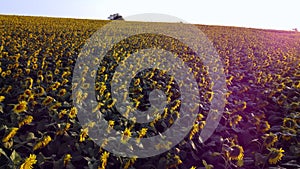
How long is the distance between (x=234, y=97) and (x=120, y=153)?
324 cm

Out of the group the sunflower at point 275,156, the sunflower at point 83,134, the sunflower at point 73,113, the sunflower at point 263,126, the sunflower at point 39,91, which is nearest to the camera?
the sunflower at point 275,156

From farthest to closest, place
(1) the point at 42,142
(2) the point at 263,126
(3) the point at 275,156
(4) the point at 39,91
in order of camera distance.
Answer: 1. (4) the point at 39,91
2. (2) the point at 263,126
3. (3) the point at 275,156
4. (1) the point at 42,142

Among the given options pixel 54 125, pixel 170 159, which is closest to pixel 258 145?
pixel 170 159

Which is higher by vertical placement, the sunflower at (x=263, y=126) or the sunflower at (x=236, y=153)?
the sunflower at (x=263, y=126)

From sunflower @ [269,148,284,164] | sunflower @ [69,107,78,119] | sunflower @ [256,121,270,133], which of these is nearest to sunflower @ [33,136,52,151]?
sunflower @ [69,107,78,119]

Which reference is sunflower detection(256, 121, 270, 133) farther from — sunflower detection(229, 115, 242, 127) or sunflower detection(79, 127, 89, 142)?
sunflower detection(79, 127, 89, 142)

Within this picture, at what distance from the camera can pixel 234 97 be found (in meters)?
5.40

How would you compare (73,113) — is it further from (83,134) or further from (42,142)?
(42,142)

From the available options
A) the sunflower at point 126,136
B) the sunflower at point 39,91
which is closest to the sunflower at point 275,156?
the sunflower at point 126,136

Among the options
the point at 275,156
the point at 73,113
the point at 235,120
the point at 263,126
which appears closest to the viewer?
the point at 275,156

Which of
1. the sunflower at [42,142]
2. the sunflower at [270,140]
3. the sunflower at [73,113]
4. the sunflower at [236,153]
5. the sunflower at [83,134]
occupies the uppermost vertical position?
the sunflower at [270,140]

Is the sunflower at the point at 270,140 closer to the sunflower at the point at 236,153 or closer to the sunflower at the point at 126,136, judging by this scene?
the sunflower at the point at 236,153

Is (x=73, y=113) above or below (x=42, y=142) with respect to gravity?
above

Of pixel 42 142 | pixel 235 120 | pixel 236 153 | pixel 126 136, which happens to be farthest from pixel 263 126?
pixel 42 142
